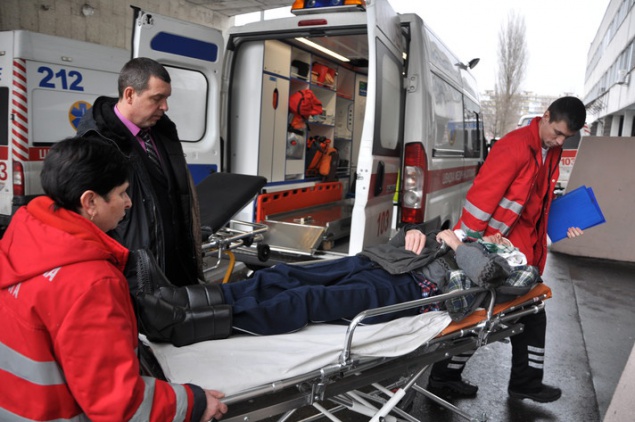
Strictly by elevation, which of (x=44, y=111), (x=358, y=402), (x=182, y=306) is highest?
(x=44, y=111)

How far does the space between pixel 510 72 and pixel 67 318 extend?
99.4 ft

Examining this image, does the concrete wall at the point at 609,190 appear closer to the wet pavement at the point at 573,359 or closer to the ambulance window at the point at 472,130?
the wet pavement at the point at 573,359

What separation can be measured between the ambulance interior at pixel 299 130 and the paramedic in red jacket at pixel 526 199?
1.72m

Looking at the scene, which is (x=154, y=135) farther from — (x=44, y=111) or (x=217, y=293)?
(x=44, y=111)

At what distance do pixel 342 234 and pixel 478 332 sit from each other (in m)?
3.34

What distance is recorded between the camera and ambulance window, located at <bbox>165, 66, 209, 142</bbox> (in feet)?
13.0

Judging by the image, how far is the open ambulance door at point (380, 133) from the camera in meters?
3.46

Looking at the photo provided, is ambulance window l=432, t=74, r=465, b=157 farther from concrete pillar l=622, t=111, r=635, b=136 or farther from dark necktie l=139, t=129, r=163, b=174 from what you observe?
concrete pillar l=622, t=111, r=635, b=136

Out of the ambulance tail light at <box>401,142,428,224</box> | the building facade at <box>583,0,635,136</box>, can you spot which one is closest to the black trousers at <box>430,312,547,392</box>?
the ambulance tail light at <box>401,142,428,224</box>

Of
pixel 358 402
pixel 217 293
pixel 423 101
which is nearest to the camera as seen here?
pixel 217 293

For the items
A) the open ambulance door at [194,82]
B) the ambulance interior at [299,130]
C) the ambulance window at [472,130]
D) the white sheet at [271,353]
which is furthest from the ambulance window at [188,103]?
the ambulance window at [472,130]

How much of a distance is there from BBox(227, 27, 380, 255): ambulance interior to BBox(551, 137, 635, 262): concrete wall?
11.1 feet

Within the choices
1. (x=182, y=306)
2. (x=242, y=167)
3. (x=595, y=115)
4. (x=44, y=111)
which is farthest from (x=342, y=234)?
(x=595, y=115)

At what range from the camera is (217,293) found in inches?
76.9
